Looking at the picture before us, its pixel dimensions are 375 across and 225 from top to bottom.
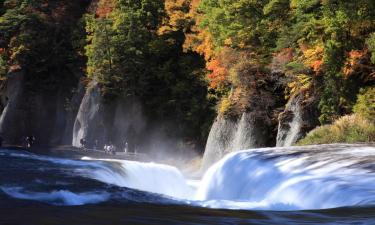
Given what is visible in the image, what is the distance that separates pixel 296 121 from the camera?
24.6 metres

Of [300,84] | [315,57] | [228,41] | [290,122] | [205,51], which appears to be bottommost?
[290,122]

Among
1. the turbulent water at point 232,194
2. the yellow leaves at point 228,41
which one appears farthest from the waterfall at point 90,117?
the turbulent water at point 232,194

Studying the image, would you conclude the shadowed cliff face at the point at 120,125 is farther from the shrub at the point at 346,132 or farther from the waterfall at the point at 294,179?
the waterfall at the point at 294,179

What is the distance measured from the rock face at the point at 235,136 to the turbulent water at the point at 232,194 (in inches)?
389

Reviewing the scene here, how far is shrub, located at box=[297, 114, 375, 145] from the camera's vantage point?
62.7ft

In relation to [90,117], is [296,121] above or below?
below

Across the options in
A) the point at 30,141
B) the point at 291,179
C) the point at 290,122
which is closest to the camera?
the point at 291,179

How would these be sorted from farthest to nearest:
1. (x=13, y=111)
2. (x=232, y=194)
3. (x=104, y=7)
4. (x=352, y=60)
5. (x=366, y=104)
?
(x=13, y=111)
(x=104, y=7)
(x=352, y=60)
(x=366, y=104)
(x=232, y=194)

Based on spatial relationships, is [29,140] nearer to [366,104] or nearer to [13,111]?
[13,111]

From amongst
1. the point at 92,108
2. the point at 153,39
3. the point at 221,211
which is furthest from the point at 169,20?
the point at 221,211

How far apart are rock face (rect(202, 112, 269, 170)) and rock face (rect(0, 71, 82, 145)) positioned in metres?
23.6

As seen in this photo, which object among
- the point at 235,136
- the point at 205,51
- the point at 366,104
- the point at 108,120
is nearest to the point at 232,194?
the point at 366,104

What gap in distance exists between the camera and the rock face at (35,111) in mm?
50875

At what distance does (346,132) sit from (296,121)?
4620mm
